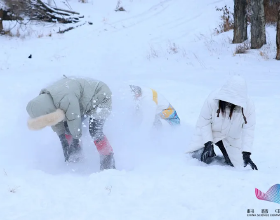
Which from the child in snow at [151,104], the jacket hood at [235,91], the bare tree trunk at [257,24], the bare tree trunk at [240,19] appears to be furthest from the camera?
the bare tree trunk at [240,19]

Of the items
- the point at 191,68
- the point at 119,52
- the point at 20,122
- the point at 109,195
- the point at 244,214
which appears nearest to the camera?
the point at 244,214

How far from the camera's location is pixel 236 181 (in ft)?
9.41

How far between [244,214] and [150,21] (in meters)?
11.6

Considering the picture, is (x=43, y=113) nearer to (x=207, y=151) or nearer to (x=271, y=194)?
(x=207, y=151)

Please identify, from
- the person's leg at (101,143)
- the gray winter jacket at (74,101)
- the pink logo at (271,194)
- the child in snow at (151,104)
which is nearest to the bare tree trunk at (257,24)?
the child in snow at (151,104)

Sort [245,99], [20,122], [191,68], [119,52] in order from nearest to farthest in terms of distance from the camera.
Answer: [245,99] < [20,122] < [191,68] < [119,52]

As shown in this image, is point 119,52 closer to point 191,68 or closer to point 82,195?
point 191,68

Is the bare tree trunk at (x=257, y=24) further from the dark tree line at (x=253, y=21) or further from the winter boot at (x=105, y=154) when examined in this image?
the winter boot at (x=105, y=154)

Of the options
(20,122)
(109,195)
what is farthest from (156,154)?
(20,122)

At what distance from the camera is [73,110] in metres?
3.50

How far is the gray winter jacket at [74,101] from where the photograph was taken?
3482 millimetres

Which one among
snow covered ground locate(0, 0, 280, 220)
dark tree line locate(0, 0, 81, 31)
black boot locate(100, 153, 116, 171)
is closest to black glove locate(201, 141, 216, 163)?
snow covered ground locate(0, 0, 280, 220)

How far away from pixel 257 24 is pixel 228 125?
6193mm

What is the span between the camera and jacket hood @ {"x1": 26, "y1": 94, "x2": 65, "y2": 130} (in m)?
3.44
